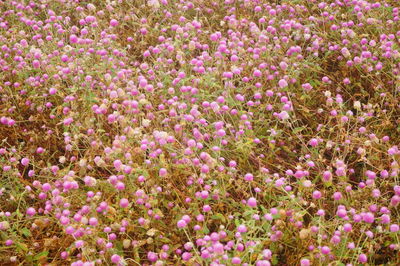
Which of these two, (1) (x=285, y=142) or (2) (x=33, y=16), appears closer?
A: (1) (x=285, y=142)

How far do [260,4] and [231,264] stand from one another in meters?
2.73

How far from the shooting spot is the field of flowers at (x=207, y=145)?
199cm

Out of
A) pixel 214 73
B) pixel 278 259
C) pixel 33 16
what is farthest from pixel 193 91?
pixel 33 16

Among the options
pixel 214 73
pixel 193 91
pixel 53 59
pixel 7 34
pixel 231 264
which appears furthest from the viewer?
pixel 7 34

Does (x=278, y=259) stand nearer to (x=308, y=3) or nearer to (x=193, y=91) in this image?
(x=193, y=91)

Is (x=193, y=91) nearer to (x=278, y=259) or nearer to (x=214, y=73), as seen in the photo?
(x=214, y=73)

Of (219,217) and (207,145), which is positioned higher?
(207,145)

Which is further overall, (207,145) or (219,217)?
(207,145)

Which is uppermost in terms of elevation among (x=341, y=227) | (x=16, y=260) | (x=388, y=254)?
(x=341, y=227)

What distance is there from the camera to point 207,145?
7.72ft

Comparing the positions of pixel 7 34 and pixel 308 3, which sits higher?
pixel 308 3

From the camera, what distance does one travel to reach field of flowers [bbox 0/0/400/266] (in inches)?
78.2

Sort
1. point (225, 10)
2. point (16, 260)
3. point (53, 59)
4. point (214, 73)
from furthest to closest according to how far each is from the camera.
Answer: point (225, 10) → point (53, 59) → point (214, 73) → point (16, 260)

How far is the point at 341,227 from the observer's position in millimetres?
1858
